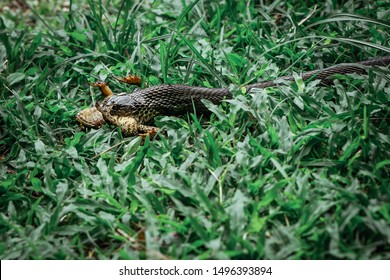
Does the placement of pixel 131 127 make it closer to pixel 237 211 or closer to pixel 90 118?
pixel 90 118

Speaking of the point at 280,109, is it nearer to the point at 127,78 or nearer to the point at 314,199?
the point at 314,199

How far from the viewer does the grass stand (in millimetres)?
3285

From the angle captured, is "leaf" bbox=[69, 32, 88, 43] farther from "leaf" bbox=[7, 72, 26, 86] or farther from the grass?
"leaf" bbox=[7, 72, 26, 86]

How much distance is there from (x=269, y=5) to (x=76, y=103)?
2472 mm

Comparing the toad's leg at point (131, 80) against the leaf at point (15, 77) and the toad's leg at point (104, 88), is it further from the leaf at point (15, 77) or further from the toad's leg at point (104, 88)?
the leaf at point (15, 77)

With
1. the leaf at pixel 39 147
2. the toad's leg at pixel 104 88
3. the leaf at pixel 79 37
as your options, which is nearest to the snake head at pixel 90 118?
the toad's leg at pixel 104 88

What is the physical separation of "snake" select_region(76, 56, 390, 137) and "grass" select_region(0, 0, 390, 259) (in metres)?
0.12

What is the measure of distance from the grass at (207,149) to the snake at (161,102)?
12 centimetres

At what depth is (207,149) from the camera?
3.94 m

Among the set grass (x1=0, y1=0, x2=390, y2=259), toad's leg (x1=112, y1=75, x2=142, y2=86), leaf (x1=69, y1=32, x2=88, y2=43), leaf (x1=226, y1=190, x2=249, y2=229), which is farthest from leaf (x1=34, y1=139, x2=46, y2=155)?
leaf (x1=226, y1=190, x2=249, y2=229)

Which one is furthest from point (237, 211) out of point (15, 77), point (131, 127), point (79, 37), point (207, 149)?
point (79, 37)
